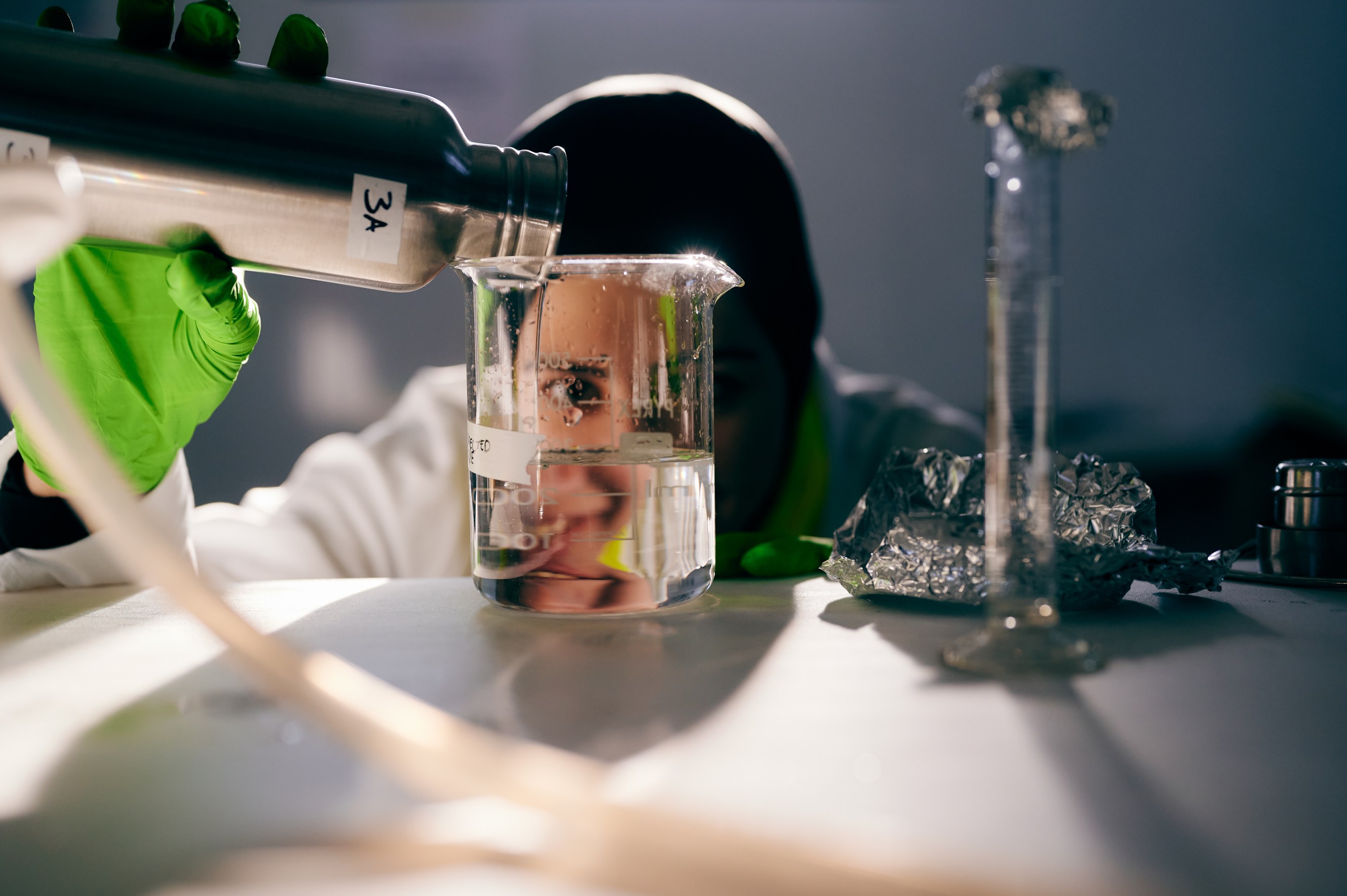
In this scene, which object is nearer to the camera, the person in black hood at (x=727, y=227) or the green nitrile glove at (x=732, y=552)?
the green nitrile glove at (x=732, y=552)

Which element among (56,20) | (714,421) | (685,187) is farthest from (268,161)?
(714,421)

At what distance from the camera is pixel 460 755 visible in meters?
0.26

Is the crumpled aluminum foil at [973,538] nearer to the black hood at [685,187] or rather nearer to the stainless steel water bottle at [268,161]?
the stainless steel water bottle at [268,161]

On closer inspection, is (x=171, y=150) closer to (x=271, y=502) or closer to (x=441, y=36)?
(x=271, y=502)

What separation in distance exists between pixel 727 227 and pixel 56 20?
2.44 feet

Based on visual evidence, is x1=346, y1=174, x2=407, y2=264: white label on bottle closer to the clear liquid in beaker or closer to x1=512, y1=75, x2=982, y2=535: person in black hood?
the clear liquid in beaker

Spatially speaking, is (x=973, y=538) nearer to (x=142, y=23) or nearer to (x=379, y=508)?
(x=142, y=23)

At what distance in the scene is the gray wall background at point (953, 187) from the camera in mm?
1859

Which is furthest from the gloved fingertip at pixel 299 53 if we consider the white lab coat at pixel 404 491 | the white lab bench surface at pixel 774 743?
the white lab coat at pixel 404 491

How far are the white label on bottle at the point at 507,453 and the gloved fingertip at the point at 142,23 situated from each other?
0.35 m

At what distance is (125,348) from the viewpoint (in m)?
0.87

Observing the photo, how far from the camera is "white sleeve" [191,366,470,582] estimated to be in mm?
1392

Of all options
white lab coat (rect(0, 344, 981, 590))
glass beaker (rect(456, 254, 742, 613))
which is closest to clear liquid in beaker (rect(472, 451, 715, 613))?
glass beaker (rect(456, 254, 742, 613))

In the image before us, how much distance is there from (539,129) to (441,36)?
1079 millimetres
